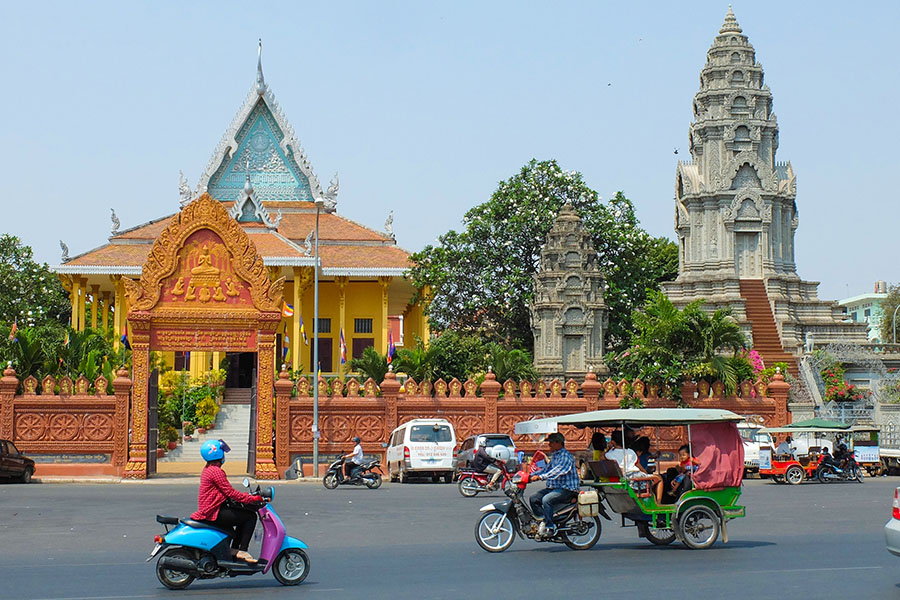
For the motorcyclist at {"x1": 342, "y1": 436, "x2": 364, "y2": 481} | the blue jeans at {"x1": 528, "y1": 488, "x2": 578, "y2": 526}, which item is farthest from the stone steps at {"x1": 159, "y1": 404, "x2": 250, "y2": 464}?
the blue jeans at {"x1": 528, "y1": 488, "x2": 578, "y2": 526}

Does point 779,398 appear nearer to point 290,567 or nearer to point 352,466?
point 352,466

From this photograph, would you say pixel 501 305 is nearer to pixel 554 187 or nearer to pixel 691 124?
pixel 554 187

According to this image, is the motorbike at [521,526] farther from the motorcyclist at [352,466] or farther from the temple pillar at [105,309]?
the temple pillar at [105,309]

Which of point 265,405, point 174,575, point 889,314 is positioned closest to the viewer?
point 174,575

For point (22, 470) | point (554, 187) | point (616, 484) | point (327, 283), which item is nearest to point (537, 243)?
point (554, 187)

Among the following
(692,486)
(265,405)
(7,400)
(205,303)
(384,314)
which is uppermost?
(384,314)

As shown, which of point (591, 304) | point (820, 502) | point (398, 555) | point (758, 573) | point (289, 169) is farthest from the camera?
point (289, 169)

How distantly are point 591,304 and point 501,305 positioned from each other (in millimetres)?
3666

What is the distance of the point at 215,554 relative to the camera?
10.5 m

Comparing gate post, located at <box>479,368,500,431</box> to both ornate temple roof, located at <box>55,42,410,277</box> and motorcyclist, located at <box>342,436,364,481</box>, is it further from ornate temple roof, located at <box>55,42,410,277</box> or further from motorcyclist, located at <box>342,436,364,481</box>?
ornate temple roof, located at <box>55,42,410,277</box>

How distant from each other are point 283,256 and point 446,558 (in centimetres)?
3014

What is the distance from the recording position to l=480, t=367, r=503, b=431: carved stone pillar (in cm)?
3042

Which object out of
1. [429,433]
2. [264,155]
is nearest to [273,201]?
[264,155]

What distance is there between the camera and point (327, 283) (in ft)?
157
